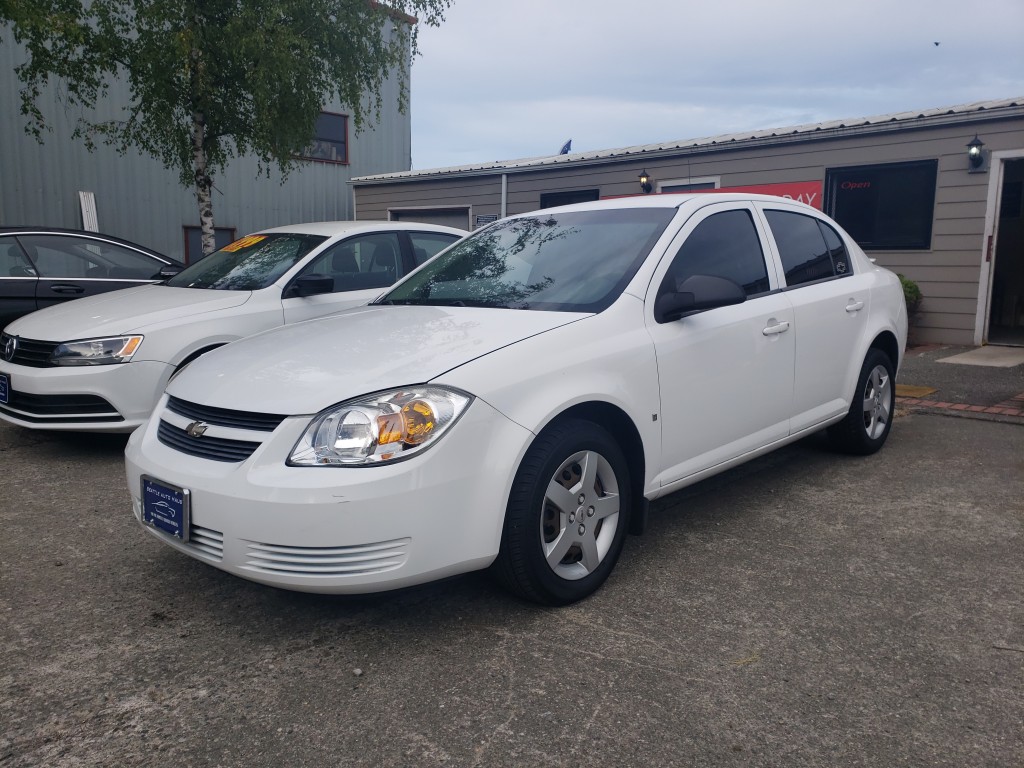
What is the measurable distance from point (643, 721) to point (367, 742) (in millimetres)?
762

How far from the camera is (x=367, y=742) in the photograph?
7.42 feet

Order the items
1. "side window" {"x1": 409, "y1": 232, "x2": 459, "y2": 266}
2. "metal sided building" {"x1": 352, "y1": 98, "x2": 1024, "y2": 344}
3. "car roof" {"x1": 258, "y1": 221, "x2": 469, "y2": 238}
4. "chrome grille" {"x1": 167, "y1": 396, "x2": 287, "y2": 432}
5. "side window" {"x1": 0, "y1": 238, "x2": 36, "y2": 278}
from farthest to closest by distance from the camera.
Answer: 1. "metal sided building" {"x1": 352, "y1": 98, "x2": 1024, "y2": 344}
2. "side window" {"x1": 0, "y1": 238, "x2": 36, "y2": 278}
3. "side window" {"x1": 409, "y1": 232, "x2": 459, "y2": 266}
4. "car roof" {"x1": 258, "y1": 221, "x2": 469, "y2": 238}
5. "chrome grille" {"x1": 167, "y1": 396, "x2": 287, "y2": 432}

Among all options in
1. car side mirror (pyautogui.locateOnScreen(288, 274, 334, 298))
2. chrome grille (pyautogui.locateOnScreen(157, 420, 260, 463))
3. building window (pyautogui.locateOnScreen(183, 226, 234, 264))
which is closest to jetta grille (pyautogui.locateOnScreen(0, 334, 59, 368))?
car side mirror (pyautogui.locateOnScreen(288, 274, 334, 298))

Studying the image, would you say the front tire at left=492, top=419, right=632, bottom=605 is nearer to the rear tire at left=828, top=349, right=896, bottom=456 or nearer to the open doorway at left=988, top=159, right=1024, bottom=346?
the rear tire at left=828, top=349, right=896, bottom=456

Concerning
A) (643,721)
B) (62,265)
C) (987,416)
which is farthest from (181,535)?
(987,416)

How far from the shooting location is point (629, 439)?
3312 mm

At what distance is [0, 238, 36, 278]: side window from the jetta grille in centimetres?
167

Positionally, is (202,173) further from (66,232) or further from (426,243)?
(426,243)

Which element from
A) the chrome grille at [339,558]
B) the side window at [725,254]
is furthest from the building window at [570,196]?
the chrome grille at [339,558]

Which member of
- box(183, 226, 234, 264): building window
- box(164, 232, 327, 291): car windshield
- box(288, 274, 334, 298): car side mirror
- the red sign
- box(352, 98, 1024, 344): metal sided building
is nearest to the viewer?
box(288, 274, 334, 298): car side mirror

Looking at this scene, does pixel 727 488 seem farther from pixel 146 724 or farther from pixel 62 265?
pixel 62 265

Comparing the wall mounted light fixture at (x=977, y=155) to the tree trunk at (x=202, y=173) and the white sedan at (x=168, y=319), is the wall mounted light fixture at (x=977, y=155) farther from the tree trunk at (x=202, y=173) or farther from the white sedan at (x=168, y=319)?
the tree trunk at (x=202, y=173)

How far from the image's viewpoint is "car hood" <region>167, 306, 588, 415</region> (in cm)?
277

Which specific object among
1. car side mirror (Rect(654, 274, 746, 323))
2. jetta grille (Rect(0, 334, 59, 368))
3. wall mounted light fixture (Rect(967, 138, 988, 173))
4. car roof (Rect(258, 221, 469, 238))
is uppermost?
wall mounted light fixture (Rect(967, 138, 988, 173))
